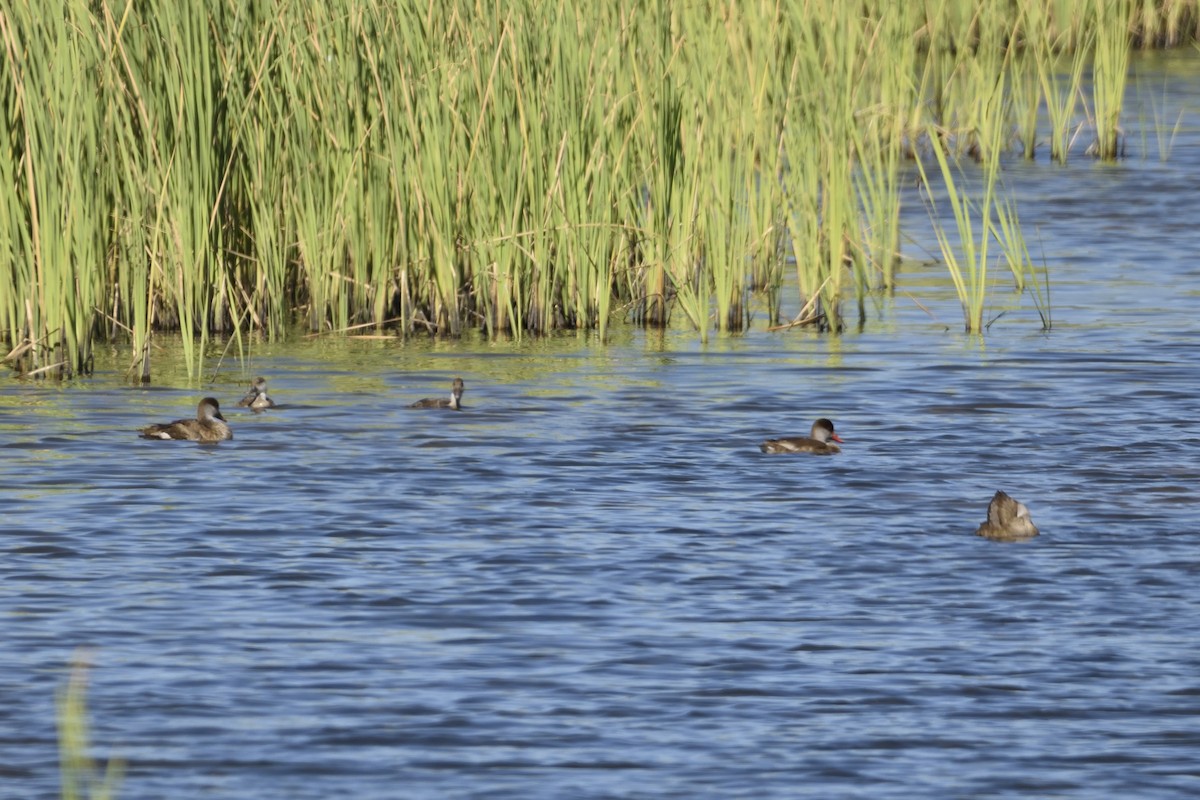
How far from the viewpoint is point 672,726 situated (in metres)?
7.23

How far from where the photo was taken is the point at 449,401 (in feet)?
41.6

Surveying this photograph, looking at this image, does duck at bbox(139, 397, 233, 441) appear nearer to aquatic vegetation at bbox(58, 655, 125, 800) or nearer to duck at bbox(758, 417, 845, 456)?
duck at bbox(758, 417, 845, 456)

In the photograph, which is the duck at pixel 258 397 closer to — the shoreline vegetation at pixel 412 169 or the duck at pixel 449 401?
the shoreline vegetation at pixel 412 169

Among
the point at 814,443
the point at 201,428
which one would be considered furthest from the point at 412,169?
Result: the point at 814,443

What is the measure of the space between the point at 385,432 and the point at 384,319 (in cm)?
266

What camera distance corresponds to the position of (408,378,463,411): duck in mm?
12633

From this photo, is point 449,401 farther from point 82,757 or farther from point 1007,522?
point 82,757

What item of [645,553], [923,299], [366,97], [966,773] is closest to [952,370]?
[923,299]

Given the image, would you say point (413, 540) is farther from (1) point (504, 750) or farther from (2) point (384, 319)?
(2) point (384, 319)

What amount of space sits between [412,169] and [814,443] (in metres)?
3.71

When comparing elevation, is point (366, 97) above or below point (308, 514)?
above

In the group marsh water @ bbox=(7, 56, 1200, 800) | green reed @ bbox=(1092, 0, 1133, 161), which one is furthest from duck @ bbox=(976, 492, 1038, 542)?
green reed @ bbox=(1092, 0, 1133, 161)

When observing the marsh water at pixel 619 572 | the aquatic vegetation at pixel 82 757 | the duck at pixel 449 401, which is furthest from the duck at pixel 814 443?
the aquatic vegetation at pixel 82 757

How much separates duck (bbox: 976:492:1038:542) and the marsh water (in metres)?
0.05
